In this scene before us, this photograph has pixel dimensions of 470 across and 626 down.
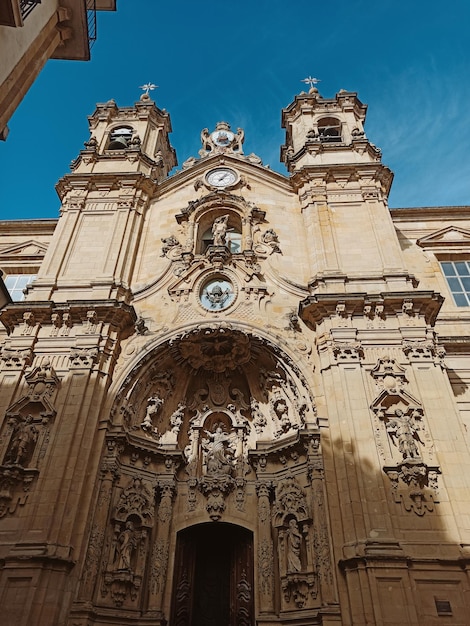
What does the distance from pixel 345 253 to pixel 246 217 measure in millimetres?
3465

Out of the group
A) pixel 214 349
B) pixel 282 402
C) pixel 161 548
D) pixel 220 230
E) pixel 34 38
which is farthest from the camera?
pixel 220 230

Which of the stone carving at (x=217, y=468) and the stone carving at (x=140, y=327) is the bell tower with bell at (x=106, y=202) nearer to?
the stone carving at (x=140, y=327)

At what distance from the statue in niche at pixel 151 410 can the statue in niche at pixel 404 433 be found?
5496 mm

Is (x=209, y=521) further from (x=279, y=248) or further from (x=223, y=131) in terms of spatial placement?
(x=223, y=131)

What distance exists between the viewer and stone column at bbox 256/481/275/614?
10.1m

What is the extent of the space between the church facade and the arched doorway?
43 millimetres

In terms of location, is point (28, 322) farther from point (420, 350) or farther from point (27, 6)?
point (420, 350)

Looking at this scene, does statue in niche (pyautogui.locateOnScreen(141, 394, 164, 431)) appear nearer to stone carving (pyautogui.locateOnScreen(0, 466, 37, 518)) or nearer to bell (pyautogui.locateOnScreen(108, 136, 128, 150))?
stone carving (pyautogui.locateOnScreen(0, 466, 37, 518))

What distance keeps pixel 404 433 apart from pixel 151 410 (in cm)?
588

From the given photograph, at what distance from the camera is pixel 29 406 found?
11.1 meters

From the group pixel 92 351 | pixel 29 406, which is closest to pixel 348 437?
pixel 92 351

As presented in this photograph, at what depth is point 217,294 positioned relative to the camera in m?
13.7

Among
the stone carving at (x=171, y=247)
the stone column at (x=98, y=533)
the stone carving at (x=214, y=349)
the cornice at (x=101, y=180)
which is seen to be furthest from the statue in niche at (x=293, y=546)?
the cornice at (x=101, y=180)

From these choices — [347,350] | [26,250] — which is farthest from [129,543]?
[26,250]
